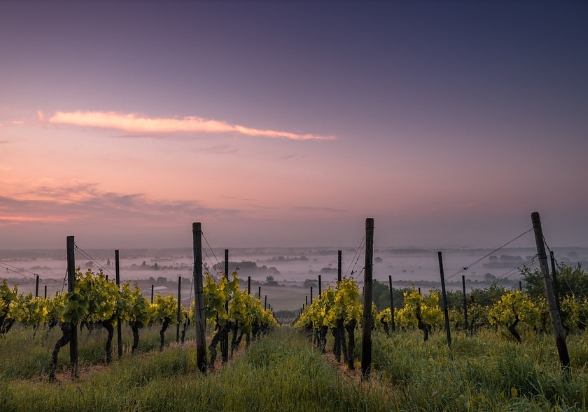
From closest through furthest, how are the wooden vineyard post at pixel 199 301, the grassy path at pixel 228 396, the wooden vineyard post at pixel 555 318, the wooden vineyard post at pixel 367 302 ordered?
the grassy path at pixel 228 396, the wooden vineyard post at pixel 555 318, the wooden vineyard post at pixel 367 302, the wooden vineyard post at pixel 199 301

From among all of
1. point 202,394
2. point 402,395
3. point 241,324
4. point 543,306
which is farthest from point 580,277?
point 202,394

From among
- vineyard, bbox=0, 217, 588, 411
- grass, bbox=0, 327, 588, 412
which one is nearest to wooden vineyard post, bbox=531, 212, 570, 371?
vineyard, bbox=0, 217, 588, 411

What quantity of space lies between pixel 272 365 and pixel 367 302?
2.85m

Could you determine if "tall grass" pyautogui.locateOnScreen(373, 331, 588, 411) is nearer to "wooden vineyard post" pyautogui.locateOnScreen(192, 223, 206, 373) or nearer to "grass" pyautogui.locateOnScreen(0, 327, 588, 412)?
"grass" pyautogui.locateOnScreen(0, 327, 588, 412)

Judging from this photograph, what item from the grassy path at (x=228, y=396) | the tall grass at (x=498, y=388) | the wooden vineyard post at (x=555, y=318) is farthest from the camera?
the wooden vineyard post at (x=555, y=318)

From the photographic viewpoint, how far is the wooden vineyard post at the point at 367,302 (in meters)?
9.69

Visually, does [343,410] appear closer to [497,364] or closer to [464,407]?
[464,407]

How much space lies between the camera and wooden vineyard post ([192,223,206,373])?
10039 mm

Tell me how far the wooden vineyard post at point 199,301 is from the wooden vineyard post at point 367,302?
4212 millimetres

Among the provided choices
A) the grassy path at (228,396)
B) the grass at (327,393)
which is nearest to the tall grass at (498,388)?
the grass at (327,393)

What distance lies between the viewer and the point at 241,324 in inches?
599

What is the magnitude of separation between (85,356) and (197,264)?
905cm

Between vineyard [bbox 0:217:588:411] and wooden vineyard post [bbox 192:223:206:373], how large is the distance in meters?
0.04

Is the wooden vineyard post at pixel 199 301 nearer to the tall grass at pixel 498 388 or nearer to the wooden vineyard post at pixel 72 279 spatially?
the wooden vineyard post at pixel 72 279
